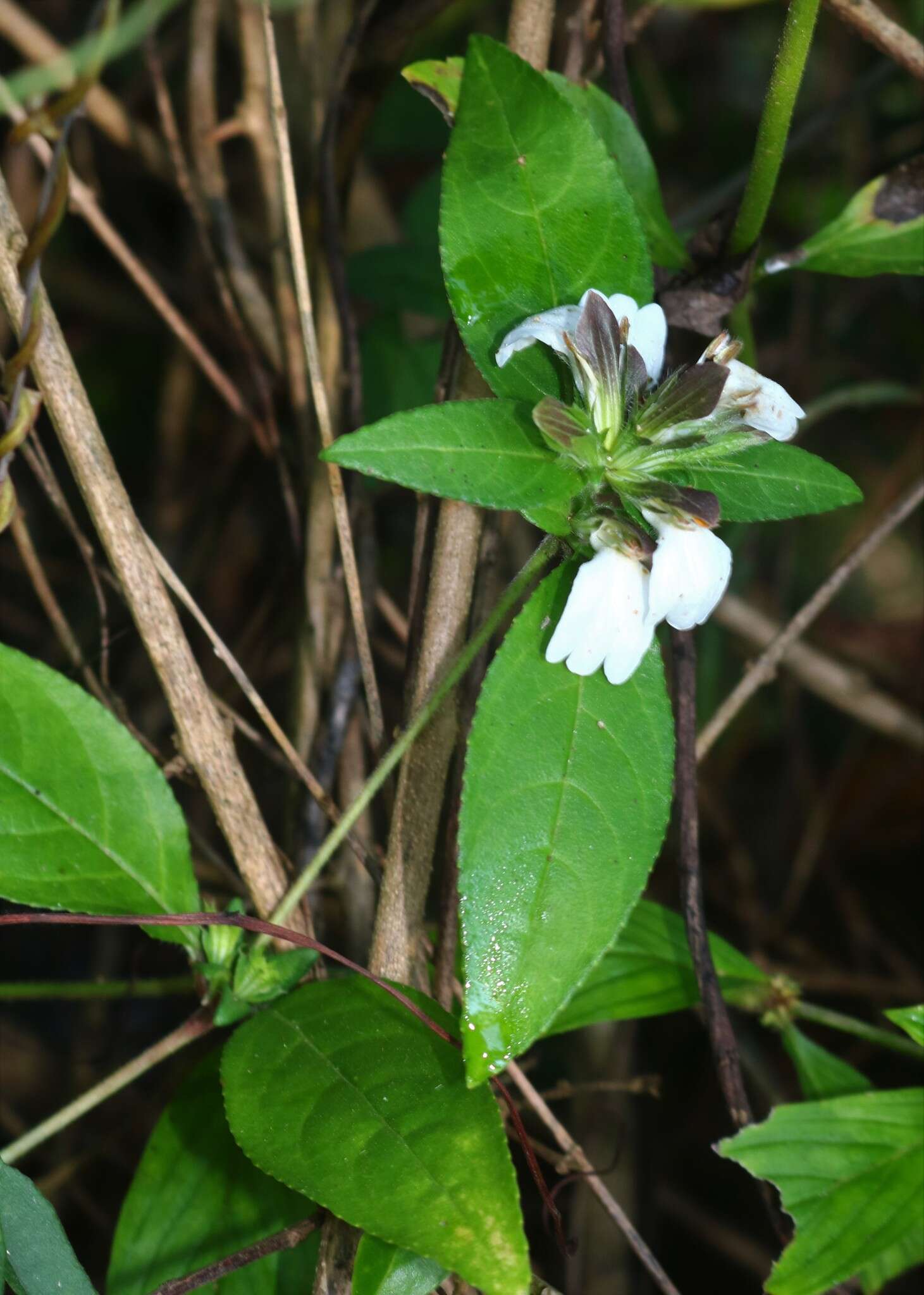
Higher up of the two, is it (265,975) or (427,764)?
(427,764)

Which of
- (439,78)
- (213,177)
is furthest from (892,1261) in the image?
(213,177)

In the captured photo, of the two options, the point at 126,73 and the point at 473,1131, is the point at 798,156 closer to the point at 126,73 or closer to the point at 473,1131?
the point at 126,73

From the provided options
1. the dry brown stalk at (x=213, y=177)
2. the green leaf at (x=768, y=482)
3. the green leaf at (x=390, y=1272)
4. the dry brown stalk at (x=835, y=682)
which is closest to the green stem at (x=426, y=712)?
the green leaf at (x=768, y=482)

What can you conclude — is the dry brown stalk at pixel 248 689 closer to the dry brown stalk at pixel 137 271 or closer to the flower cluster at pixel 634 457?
the flower cluster at pixel 634 457

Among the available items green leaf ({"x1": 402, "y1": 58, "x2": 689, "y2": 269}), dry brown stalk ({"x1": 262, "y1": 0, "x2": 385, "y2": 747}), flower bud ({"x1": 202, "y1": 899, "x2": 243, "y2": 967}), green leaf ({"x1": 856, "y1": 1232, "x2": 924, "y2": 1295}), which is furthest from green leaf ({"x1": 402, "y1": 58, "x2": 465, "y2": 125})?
green leaf ({"x1": 856, "y1": 1232, "x2": 924, "y2": 1295})

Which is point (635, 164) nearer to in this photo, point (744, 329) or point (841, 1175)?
point (744, 329)

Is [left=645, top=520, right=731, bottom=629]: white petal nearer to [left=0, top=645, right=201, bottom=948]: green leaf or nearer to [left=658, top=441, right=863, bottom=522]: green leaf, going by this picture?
[left=658, top=441, right=863, bottom=522]: green leaf

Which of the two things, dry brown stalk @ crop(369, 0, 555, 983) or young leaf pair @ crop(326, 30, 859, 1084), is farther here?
dry brown stalk @ crop(369, 0, 555, 983)
